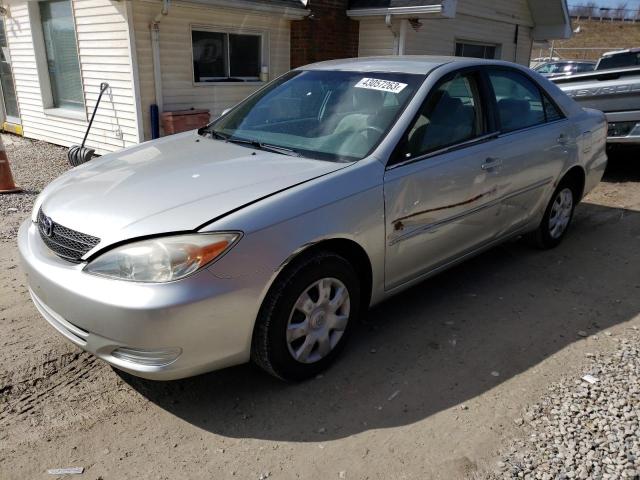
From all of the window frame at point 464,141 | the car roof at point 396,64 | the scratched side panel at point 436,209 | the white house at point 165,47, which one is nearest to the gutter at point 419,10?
the white house at point 165,47

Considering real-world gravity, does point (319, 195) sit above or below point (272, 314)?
above

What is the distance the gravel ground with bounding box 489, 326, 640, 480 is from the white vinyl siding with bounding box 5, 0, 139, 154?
7.38 meters

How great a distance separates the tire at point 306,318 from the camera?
2.65m

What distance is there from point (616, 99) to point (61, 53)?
912cm

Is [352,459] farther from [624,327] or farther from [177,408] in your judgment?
[624,327]

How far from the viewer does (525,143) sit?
410cm

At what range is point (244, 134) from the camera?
3.69 m

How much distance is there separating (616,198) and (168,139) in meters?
5.80

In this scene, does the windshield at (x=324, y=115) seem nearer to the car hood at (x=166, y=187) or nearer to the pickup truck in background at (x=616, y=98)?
the car hood at (x=166, y=187)

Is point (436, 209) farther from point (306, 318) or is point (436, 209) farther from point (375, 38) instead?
point (375, 38)

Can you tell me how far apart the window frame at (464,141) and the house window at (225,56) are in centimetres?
621

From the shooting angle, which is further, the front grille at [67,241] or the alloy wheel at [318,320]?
the alloy wheel at [318,320]

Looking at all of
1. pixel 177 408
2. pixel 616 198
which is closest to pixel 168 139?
pixel 177 408

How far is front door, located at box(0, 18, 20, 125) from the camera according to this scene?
11.1 metres
